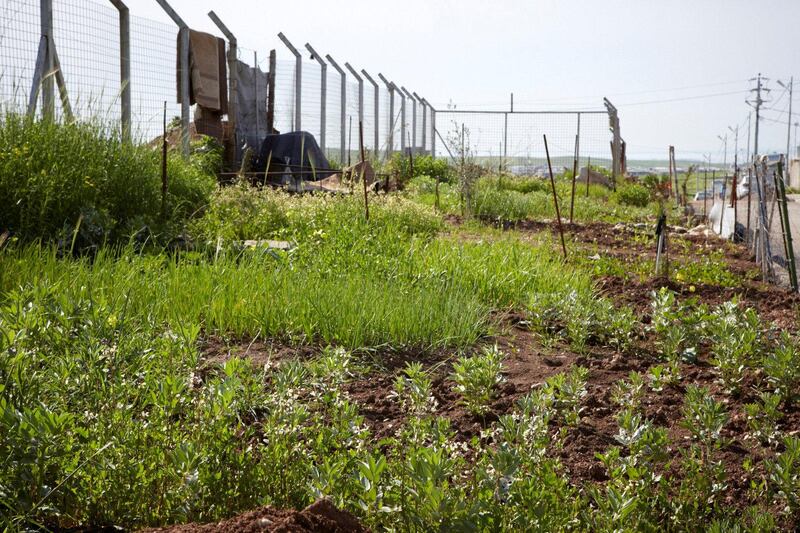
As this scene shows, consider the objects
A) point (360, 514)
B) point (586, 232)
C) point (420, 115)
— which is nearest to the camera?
point (360, 514)

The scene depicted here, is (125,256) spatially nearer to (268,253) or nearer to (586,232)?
(268,253)

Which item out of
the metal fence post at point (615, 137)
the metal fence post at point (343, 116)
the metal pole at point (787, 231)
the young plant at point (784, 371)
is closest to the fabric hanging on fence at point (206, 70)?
the metal fence post at point (343, 116)

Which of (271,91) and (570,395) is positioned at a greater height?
(271,91)

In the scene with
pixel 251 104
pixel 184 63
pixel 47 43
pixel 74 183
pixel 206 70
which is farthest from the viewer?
pixel 251 104

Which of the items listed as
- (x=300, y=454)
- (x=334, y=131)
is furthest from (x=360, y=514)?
(x=334, y=131)

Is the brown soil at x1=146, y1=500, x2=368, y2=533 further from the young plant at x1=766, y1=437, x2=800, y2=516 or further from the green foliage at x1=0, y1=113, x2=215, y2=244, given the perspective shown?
the green foliage at x1=0, y1=113, x2=215, y2=244

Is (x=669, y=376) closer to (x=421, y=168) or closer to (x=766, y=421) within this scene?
(x=766, y=421)

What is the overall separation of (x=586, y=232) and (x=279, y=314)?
6.00 meters

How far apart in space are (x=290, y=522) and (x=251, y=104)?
36.2 ft

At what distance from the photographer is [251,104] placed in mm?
12039

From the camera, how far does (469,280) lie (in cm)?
481

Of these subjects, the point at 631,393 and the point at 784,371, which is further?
the point at 784,371

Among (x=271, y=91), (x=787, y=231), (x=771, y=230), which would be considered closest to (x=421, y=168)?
(x=271, y=91)

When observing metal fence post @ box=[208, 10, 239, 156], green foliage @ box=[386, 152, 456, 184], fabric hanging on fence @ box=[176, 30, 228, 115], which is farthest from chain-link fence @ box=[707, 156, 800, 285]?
green foliage @ box=[386, 152, 456, 184]
